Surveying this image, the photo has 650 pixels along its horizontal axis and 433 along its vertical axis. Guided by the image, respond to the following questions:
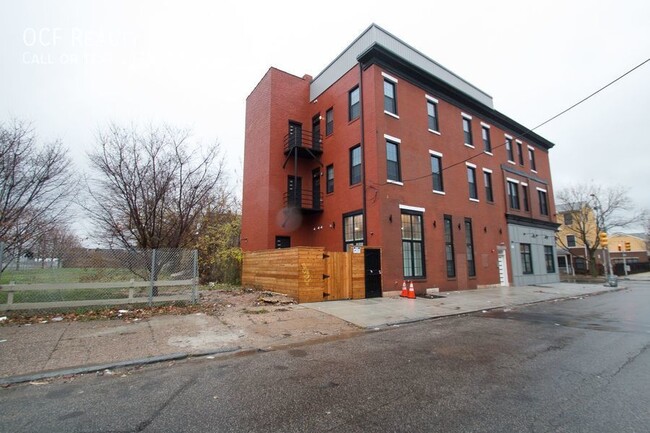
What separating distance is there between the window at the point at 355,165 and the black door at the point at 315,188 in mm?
3258

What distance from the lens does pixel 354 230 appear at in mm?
16797

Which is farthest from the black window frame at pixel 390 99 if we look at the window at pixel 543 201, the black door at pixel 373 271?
the window at pixel 543 201

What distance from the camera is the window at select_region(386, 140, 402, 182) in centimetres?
1648


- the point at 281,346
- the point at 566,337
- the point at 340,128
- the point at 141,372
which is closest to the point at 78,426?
the point at 141,372

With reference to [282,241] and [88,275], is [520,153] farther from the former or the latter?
[88,275]

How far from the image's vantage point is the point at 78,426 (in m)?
3.42

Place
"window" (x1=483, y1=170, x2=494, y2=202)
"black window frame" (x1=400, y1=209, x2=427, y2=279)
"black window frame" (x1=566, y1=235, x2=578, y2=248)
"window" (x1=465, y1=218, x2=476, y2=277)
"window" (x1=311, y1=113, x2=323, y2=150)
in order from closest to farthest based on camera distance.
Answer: "black window frame" (x1=400, y1=209, x2=427, y2=279) < "window" (x1=465, y1=218, x2=476, y2=277) < "window" (x1=311, y1=113, x2=323, y2=150) < "window" (x1=483, y1=170, x2=494, y2=202) < "black window frame" (x1=566, y1=235, x2=578, y2=248)

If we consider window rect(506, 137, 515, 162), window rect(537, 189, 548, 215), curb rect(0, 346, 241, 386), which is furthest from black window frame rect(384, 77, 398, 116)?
window rect(537, 189, 548, 215)

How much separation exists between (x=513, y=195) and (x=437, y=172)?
1002 centimetres

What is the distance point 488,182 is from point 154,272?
2158 centimetres

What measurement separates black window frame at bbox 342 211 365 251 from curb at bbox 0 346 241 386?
34.6ft

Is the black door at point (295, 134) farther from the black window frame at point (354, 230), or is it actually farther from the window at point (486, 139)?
the window at point (486, 139)

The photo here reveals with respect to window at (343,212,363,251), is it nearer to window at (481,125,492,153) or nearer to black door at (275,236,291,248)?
black door at (275,236,291,248)

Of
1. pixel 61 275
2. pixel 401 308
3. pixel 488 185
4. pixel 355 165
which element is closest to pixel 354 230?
pixel 355 165
